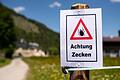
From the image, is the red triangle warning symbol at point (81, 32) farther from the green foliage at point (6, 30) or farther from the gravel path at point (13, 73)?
the green foliage at point (6, 30)

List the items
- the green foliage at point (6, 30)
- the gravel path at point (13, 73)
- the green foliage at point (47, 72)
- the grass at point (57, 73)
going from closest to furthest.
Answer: the grass at point (57, 73)
the green foliage at point (47, 72)
the gravel path at point (13, 73)
the green foliage at point (6, 30)

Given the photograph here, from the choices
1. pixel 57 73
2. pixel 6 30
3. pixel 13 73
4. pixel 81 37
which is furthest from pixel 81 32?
pixel 6 30

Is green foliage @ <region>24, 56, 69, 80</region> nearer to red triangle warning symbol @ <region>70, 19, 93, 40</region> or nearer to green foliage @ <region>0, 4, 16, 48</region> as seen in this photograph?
red triangle warning symbol @ <region>70, 19, 93, 40</region>

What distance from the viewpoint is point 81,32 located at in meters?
4.98

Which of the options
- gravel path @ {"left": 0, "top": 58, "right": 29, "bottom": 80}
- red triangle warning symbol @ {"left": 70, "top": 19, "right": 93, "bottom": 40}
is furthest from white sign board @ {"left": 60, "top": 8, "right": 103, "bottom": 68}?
gravel path @ {"left": 0, "top": 58, "right": 29, "bottom": 80}

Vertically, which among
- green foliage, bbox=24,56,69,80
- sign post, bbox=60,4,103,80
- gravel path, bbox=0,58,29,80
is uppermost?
sign post, bbox=60,4,103,80

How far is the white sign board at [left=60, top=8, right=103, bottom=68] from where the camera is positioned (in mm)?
4938

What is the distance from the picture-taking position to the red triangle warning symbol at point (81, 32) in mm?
4969

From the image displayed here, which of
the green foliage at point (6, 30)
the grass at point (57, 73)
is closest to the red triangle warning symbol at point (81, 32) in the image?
the grass at point (57, 73)

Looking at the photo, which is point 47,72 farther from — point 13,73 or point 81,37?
point 13,73

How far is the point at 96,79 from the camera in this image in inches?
429

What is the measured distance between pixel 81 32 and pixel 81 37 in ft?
0.19

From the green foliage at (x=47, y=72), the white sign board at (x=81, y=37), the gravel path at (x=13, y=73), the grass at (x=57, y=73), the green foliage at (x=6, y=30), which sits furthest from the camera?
the green foliage at (x=6, y=30)

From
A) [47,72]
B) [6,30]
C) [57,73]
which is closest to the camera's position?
[57,73]
